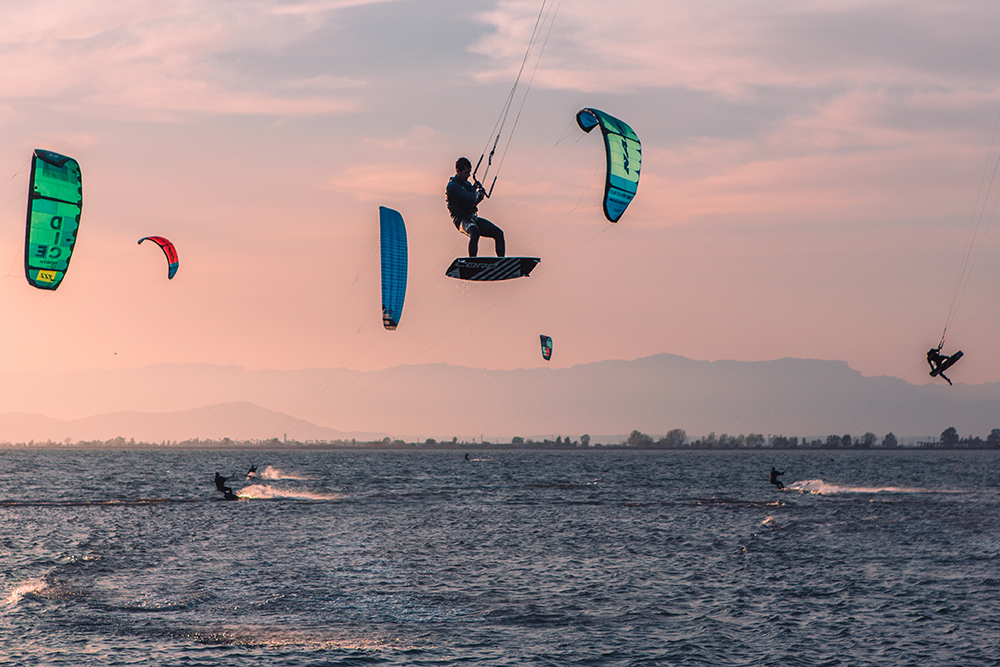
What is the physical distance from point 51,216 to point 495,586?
A: 52.4ft

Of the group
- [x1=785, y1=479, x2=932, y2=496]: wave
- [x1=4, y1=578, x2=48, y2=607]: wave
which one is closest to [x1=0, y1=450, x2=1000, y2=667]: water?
[x1=4, y1=578, x2=48, y2=607]: wave

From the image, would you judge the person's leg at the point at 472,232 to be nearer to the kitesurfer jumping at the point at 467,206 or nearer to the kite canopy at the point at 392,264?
the kitesurfer jumping at the point at 467,206

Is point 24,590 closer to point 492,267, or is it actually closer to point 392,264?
point 392,264

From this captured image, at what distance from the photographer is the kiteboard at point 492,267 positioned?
1755 centimetres

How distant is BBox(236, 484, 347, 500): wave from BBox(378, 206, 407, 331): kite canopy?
4415cm

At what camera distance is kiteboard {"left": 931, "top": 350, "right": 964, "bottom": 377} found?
108 feet

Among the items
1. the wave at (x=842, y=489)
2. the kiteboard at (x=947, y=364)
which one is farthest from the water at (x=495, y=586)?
the wave at (x=842, y=489)

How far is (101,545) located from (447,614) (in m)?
19.3

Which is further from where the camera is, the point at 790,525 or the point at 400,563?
the point at 790,525

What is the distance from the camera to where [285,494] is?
226 ft

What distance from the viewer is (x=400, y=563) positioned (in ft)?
109

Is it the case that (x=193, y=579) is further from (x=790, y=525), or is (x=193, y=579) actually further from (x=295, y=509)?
(x=790, y=525)

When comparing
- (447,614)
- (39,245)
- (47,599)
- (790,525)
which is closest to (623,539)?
(790,525)

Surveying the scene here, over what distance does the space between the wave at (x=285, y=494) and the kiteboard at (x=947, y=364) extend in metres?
41.6
